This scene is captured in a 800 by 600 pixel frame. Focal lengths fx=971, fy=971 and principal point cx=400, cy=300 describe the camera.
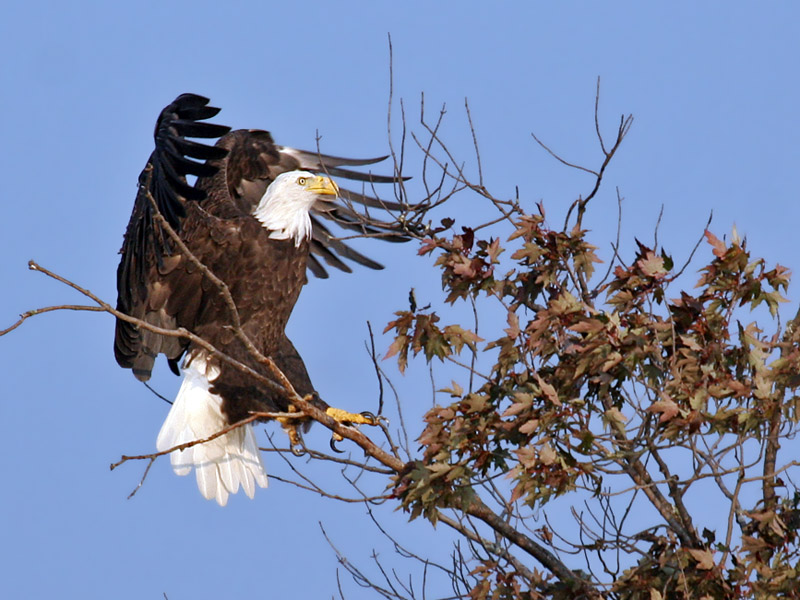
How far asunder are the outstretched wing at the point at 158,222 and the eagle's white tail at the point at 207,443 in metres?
0.27

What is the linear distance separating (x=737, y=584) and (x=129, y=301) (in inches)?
118

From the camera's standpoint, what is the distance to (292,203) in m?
4.90

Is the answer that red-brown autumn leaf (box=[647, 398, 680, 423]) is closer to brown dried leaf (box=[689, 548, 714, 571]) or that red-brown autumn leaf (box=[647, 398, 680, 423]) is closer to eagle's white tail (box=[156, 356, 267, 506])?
brown dried leaf (box=[689, 548, 714, 571])

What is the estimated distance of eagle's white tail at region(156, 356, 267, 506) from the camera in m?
4.69

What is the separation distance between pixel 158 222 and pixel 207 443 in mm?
1197

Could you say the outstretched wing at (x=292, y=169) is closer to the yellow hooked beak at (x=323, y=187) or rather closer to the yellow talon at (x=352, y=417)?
the yellow hooked beak at (x=323, y=187)

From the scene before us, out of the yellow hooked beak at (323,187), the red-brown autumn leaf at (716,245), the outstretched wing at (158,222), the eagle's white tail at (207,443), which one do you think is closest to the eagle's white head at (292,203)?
the yellow hooked beak at (323,187)

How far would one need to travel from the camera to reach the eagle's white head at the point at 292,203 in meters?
4.83

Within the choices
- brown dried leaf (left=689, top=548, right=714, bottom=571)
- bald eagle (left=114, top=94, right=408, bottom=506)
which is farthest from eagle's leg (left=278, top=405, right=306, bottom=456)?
brown dried leaf (left=689, top=548, right=714, bottom=571)

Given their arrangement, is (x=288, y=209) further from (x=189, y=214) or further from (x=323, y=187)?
(x=189, y=214)

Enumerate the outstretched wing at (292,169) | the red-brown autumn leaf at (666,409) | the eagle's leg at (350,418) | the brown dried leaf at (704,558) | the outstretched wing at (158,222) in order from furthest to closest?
the outstretched wing at (292,169), the eagle's leg at (350,418), the outstretched wing at (158,222), the brown dried leaf at (704,558), the red-brown autumn leaf at (666,409)

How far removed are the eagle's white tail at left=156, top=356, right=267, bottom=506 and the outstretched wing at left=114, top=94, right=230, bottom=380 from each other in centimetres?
27

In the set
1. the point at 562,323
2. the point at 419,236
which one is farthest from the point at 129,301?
the point at 562,323

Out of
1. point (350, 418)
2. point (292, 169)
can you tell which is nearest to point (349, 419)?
point (350, 418)
